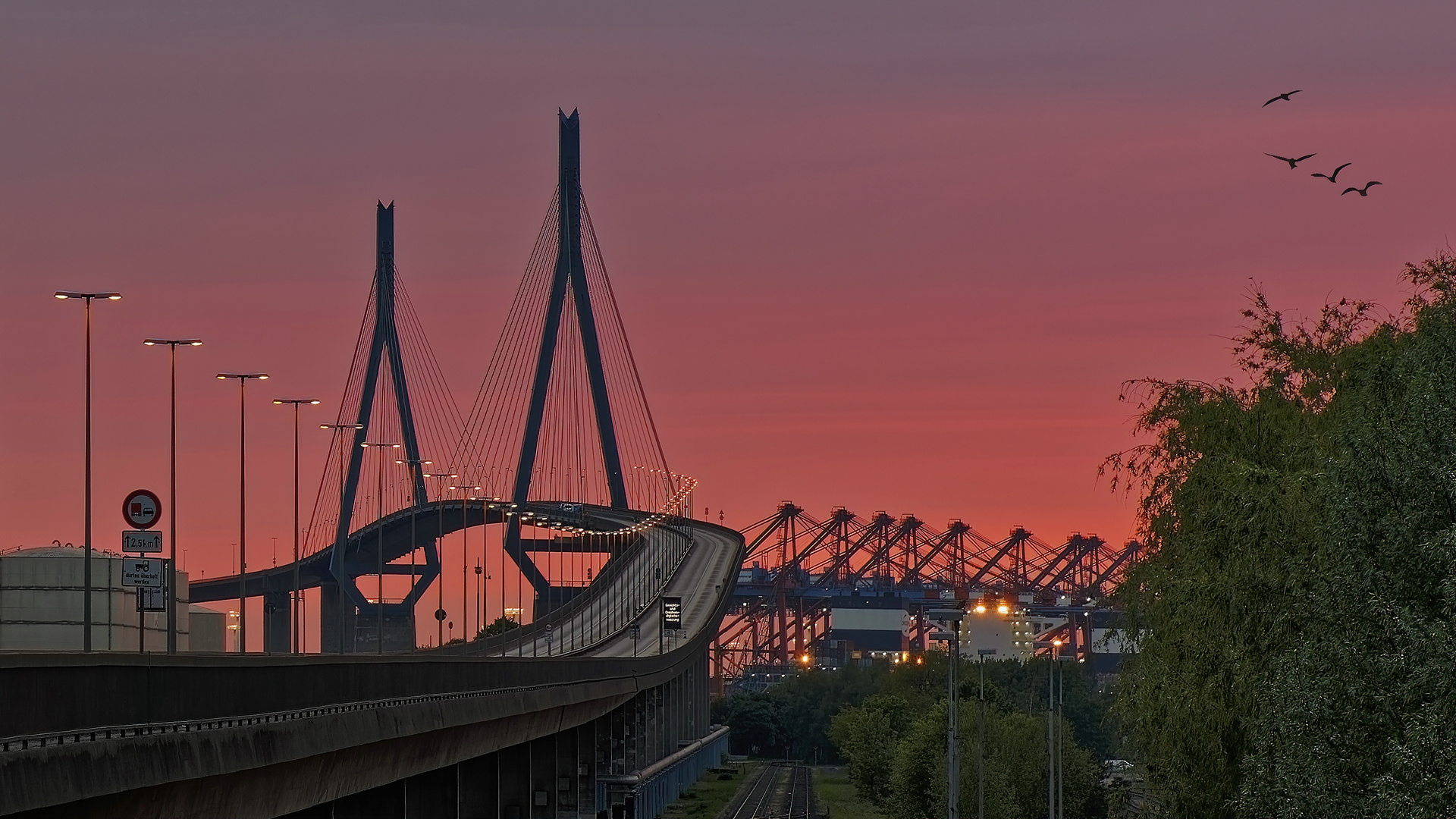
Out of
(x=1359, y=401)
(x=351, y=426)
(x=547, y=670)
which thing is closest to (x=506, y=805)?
(x=547, y=670)

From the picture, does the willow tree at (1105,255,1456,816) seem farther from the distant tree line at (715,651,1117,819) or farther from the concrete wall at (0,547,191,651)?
A: the concrete wall at (0,547,191,651)

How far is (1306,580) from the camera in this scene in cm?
2981

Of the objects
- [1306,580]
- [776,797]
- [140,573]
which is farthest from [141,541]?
[776,797]

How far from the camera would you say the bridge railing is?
14488cm

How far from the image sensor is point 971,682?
5025 inches

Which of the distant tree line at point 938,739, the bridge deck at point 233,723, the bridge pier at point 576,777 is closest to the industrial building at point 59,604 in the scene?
the bridge pier at point 576,777

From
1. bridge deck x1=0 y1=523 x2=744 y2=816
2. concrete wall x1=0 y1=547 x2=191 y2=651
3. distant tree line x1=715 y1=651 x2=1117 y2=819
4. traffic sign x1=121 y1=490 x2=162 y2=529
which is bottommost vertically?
distant tree line x1=715 y1=651 x2=1117 y2=819

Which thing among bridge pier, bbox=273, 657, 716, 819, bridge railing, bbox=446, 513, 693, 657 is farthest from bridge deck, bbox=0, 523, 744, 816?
bridge railing, bbox=446, 513, 693, 657

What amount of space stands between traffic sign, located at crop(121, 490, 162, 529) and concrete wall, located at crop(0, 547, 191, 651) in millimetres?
27794

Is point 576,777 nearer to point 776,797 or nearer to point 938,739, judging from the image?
point 938,739

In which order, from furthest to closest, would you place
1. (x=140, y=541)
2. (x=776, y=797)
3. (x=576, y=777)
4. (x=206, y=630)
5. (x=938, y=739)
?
(x=776, y=797) → (x=938, y=739) → (x=576, y=777) → (x=206, y=630) → (x=140, y=541)

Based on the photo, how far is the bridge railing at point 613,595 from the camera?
145 meters

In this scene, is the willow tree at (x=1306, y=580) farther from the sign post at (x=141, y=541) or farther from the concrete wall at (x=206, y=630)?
the concrete wall at (x=206, y=630)

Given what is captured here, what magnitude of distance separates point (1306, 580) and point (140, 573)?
21.0 metres
